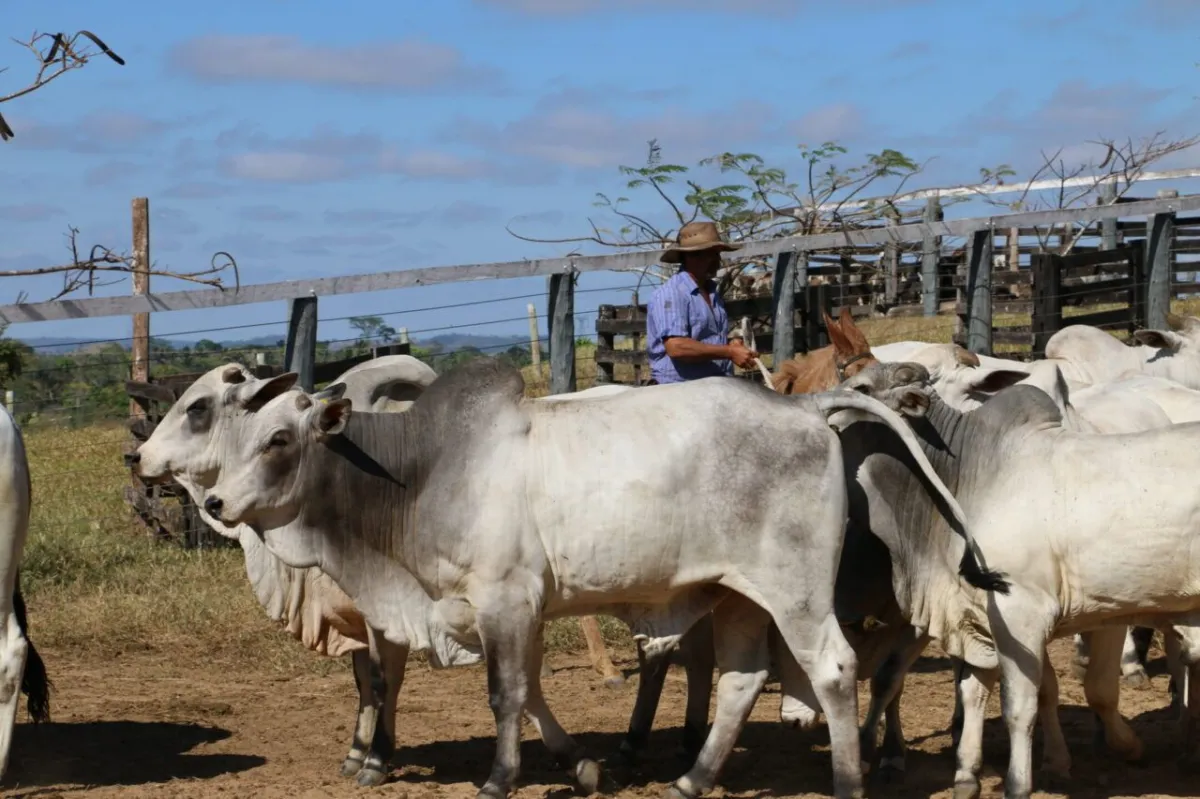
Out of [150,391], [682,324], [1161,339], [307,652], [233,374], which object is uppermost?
[682,324]

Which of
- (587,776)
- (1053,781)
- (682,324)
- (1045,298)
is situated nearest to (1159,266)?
(1045,298)

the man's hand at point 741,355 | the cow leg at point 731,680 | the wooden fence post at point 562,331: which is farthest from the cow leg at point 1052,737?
the wooden fence post at point 562,331

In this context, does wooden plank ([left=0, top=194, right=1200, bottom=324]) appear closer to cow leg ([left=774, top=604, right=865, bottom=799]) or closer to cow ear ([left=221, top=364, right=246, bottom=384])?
cow ear ([left=221, top=364, right=246, bottom=384])

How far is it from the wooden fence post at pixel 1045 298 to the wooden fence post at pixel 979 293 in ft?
4.60

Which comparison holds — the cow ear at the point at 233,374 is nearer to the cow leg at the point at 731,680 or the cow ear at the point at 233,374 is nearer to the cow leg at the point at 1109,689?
the cow leg at the point at 731,680

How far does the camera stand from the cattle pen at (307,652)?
21.1 ft

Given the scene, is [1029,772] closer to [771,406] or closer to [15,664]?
[771,406]

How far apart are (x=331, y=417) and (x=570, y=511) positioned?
96 centimetres

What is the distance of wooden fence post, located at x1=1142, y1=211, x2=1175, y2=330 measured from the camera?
12289mm

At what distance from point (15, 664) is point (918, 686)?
4218 millimetres

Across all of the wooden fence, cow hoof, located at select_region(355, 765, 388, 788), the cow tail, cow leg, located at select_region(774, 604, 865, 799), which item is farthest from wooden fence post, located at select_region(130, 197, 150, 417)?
cow leg, located at select_region(774, 604, 865, 799)

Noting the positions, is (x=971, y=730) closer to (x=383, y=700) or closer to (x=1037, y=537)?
(x=1037, y=537)

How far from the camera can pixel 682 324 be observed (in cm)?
738

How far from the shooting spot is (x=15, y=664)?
20.1 feet
